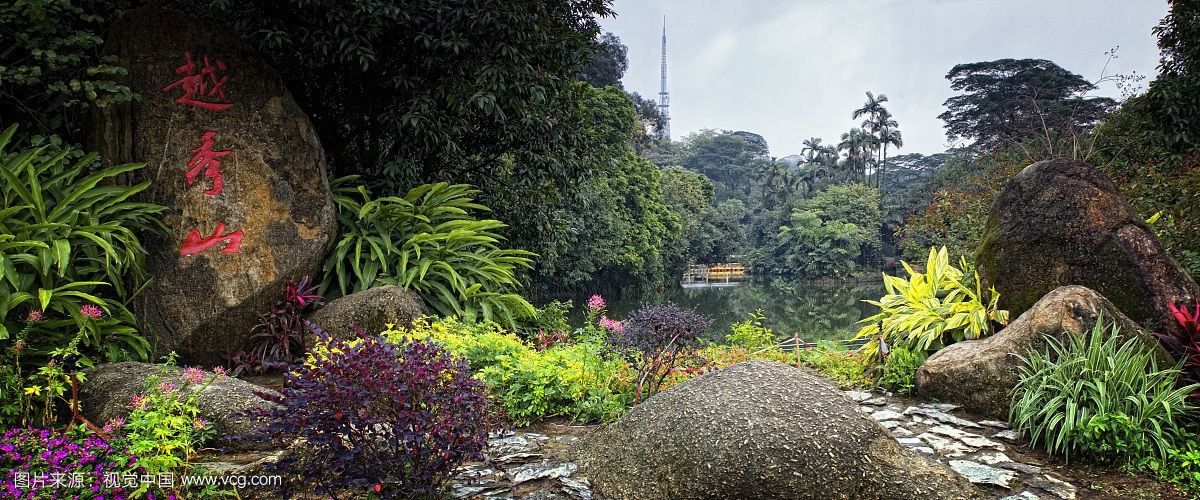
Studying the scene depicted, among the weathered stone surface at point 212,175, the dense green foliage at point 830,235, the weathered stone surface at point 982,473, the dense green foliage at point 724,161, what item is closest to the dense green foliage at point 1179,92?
the weathered stone surface at point 982,473

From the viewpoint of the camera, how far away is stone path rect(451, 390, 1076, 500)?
2.39 metres

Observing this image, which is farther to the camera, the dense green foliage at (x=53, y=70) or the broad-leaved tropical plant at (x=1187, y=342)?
the dense green foliage at (x=53, y=70)

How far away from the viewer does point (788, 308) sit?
1933cm

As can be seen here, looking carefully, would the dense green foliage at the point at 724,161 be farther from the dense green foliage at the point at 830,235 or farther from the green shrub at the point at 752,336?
the green shrub at the point at 752,336

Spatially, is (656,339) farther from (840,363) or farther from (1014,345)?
(840,363)

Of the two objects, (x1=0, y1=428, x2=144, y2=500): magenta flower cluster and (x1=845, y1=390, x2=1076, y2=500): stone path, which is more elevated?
(x1=0, y1=428, x2=144, y2=500): magenta flower cluster

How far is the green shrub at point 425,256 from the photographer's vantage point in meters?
4.88

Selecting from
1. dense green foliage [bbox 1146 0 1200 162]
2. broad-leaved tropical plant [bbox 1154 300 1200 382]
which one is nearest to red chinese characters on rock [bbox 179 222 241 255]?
broad-leaved tropical plant [bbox 1154 300 1200 382]

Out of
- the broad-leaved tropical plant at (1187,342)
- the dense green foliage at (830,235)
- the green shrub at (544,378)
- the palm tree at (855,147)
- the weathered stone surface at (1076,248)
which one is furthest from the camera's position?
the palm tree at (855,147)

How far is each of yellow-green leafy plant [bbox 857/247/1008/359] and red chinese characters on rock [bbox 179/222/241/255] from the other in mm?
4581

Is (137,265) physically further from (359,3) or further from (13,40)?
(359,3)

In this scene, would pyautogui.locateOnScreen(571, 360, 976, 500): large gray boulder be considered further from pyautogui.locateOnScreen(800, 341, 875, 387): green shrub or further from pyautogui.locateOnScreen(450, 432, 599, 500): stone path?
pyautogui.locateOnScreen(800, 341, 875, 387): green shrub

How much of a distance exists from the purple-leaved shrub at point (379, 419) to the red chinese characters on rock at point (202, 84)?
3.32 m

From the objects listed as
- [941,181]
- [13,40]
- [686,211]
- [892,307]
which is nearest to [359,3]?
[13,40]
